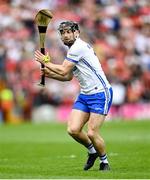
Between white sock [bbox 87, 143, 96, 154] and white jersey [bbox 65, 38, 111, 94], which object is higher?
white jersey [bbox 65, 38, 111, 94]

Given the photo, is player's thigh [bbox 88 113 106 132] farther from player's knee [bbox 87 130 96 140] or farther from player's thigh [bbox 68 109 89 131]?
player's thigh [bbox 68 109 89 131]

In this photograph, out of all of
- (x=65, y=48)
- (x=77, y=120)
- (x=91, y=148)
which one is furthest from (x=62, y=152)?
(x=65, y=48)

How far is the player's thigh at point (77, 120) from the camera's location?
1259cm

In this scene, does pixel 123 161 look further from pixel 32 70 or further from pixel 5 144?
pixel 32 70

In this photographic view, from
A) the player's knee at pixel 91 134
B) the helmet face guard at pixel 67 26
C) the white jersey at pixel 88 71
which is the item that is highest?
the helmet face guard at pixel 67 26

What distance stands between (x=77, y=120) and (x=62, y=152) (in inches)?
225

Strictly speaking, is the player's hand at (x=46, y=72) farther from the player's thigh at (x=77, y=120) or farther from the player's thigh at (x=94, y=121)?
the player's thigh at (x=94, y=121)

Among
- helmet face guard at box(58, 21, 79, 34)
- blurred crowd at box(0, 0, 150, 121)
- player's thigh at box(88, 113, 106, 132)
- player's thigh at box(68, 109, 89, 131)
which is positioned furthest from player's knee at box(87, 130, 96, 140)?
blurred crowd at box(0, 0, 150, 121)

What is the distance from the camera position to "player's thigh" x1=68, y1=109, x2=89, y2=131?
12.6 m

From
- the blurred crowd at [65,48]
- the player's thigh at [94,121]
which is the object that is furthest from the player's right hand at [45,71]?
the blurred crowd at [65,48]

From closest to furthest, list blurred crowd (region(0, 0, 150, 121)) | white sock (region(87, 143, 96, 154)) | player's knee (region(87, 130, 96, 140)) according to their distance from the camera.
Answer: player's knee (region(87, 130, 96, 140)) < white sock (region(87, 143, 96, 154)) < blurred crowd (region(0, 0, 150, 121))

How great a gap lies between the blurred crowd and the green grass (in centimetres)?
163

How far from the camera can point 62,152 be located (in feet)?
59.8

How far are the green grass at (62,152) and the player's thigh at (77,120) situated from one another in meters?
0.75
